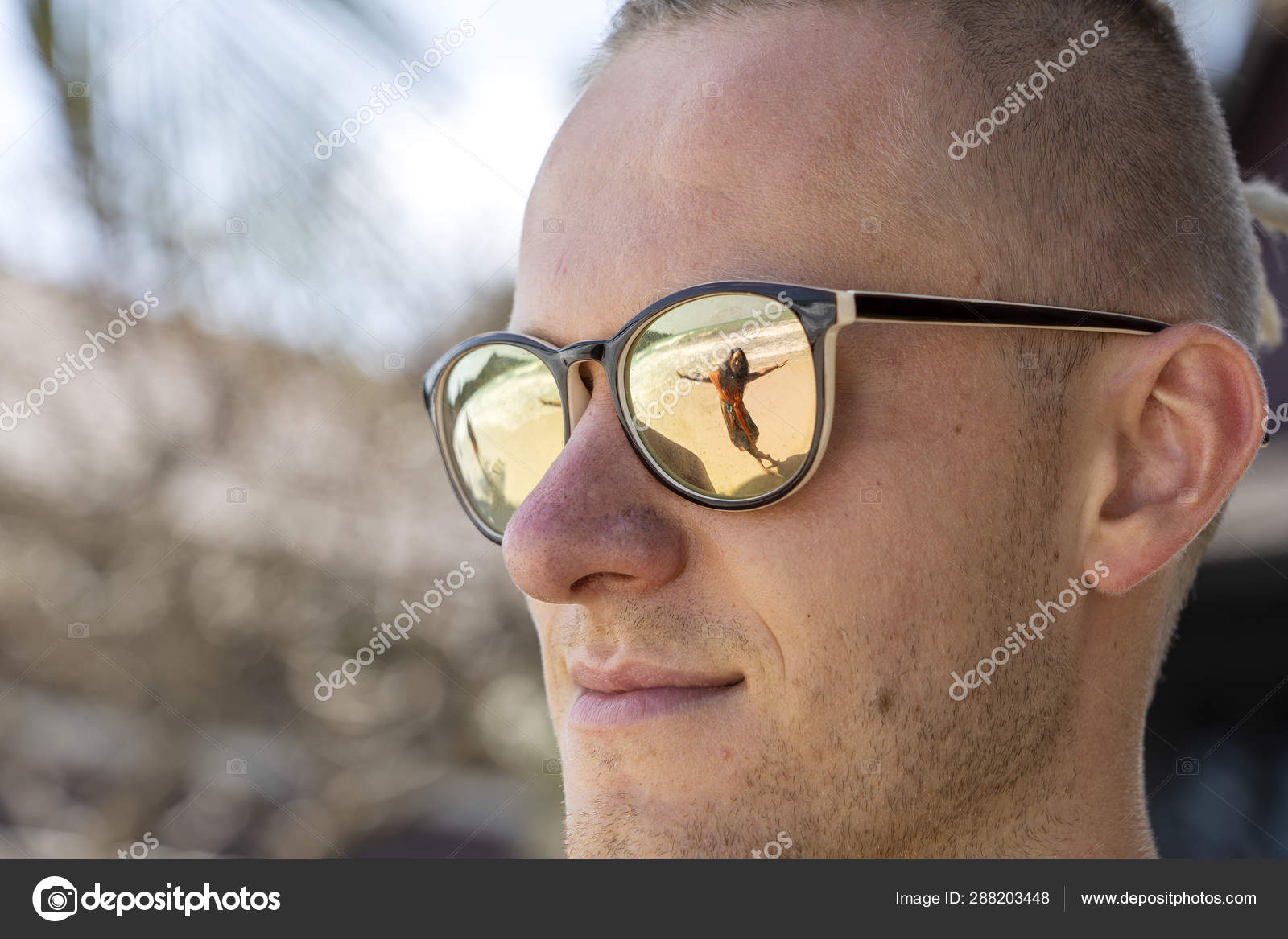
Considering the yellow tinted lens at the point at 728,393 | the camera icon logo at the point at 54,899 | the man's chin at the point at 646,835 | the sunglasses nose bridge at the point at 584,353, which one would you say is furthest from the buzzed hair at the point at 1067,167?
the camera icon logo at the point at 54,899

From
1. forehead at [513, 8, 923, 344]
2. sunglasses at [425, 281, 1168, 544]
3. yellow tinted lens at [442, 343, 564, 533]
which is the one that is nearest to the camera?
sunglasses at [425, 281, 1168, 544]

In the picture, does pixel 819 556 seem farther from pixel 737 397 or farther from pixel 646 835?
pixel 646 835

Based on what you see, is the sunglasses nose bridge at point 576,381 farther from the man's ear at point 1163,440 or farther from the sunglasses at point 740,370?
→ the man's ear at point 1163,440

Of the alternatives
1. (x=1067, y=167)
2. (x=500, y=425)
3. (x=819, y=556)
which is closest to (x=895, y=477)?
(x=819, y=556)

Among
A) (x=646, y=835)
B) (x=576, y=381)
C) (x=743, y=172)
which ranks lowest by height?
(x=646, y=835)

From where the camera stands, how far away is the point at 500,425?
1.87m

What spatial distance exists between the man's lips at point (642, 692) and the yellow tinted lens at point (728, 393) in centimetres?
30

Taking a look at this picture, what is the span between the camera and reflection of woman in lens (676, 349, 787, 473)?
139 cm

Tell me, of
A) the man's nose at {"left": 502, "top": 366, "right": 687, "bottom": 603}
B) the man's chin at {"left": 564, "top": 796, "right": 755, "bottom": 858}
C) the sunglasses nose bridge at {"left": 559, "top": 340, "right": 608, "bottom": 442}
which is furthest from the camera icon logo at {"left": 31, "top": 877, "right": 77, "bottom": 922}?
the sunglasses nose bridge at {"left": 559, "top": 340, "right": 608, "bottom": 442}

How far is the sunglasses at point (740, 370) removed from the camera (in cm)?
137

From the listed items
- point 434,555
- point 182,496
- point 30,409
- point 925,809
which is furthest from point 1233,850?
point 30,409

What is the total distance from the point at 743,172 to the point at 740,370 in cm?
36

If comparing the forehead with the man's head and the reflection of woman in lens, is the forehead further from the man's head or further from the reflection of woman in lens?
the reflection of woman in lens

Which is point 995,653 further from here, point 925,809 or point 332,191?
point 332,191
